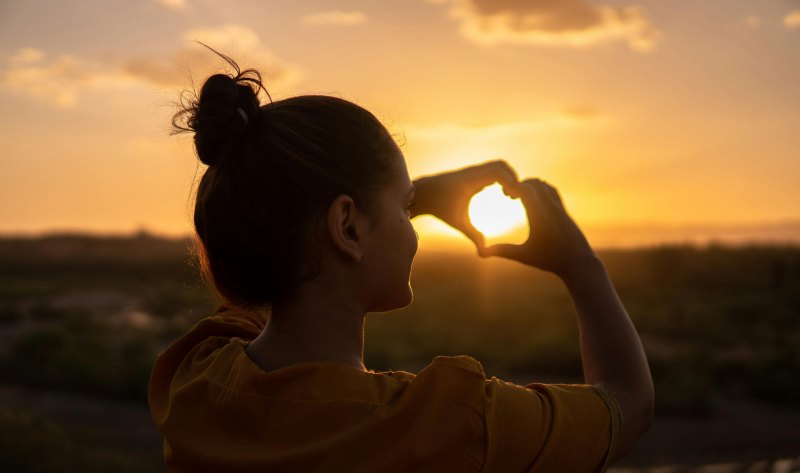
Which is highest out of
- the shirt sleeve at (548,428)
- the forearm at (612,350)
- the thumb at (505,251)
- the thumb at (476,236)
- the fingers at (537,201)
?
the fingers at (537,201)

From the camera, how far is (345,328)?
1442 millimetres

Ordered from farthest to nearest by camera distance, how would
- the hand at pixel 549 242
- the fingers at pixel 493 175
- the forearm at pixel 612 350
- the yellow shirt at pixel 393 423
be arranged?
1. the fingers at pixel 493 175
2. the hand at pixel 549 242
3. the forearm at pixel 612 350
4. the yellow shirt at pixel 393 423

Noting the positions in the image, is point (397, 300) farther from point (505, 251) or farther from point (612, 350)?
point (612, 350)

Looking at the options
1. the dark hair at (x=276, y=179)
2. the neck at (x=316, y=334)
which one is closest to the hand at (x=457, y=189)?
the dark hair at (x=276, y=179)

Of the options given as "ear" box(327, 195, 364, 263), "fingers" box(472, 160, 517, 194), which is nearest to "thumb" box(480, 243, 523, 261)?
"fingers" box(472, 160, 517, 194)

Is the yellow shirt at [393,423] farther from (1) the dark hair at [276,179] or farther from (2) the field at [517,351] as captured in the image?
(2) the field at [517,351]

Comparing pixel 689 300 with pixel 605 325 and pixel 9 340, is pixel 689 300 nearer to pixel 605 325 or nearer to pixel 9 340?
pixel 9 340

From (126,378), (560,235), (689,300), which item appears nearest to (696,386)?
(126,378)

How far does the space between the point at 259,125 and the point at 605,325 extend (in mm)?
670

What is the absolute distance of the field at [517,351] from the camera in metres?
8.87

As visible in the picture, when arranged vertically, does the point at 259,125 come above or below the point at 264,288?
above

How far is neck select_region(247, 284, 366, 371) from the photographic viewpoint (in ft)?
4.68

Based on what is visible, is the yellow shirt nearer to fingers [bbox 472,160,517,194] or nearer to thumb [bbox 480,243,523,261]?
thumb [bbox 480,243,523,261]

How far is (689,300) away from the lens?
28.3 meters
